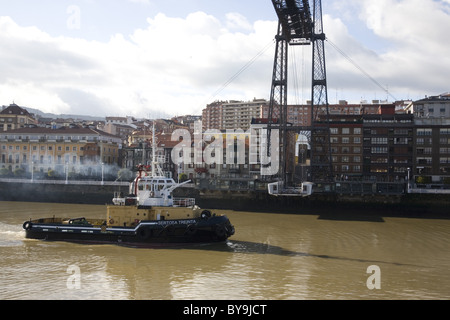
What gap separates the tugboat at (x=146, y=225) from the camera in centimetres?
2462

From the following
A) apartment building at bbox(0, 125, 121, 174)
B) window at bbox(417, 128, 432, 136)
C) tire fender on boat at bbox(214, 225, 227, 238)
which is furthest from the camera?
apartment building at bbox(0, 125, 121, 174)

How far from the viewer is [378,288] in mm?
17344

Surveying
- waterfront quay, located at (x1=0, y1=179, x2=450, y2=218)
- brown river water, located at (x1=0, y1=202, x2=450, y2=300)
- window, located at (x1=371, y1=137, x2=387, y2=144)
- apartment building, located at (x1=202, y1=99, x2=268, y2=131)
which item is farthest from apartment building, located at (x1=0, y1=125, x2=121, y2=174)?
apartment building, located at (x1=202, y1=99, x2=268, y2=131)

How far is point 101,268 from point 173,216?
599 cm

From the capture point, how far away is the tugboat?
24.6 m

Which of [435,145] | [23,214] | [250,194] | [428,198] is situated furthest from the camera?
[435,145]

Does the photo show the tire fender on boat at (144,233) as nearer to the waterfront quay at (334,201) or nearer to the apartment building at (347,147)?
the waterfront quay at (334,201)

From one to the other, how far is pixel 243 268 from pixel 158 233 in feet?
20.7

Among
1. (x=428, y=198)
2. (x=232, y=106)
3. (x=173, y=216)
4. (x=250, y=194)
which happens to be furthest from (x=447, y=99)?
(x=173, y=216)

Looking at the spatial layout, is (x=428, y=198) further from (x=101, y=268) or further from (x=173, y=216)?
(x=101, y=268)

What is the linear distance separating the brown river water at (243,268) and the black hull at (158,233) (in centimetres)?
52
